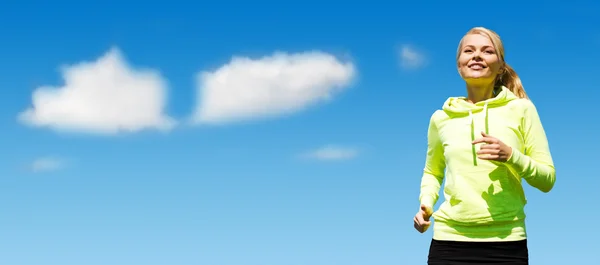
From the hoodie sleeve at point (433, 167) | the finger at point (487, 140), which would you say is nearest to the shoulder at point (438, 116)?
the hoodie sleeve at point (433, 167)

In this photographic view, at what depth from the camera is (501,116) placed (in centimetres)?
655

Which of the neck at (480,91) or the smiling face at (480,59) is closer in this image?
the smiling face at (480,59)

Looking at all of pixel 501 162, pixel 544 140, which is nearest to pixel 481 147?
pixel 501 162

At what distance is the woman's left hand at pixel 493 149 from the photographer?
19.6ft

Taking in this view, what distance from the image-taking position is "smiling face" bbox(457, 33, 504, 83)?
6605 millimetres

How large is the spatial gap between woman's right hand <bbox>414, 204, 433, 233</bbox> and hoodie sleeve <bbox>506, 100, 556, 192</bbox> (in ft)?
2.51

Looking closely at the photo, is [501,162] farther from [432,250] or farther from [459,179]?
[432,250]

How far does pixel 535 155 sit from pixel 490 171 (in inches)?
16.0

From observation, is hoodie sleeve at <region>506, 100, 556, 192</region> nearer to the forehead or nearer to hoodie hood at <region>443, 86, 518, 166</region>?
hoodie hood at <region>443, 86, 518, 166</region>

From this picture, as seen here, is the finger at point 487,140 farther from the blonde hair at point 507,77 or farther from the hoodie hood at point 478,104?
the blonde hair at point 507,77

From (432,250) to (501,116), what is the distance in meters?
1.20

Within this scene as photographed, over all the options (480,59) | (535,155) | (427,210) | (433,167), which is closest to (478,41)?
(480,59)

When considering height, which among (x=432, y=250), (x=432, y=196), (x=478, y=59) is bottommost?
(x=432, y=250)

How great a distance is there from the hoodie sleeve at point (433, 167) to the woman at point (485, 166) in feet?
0.18
